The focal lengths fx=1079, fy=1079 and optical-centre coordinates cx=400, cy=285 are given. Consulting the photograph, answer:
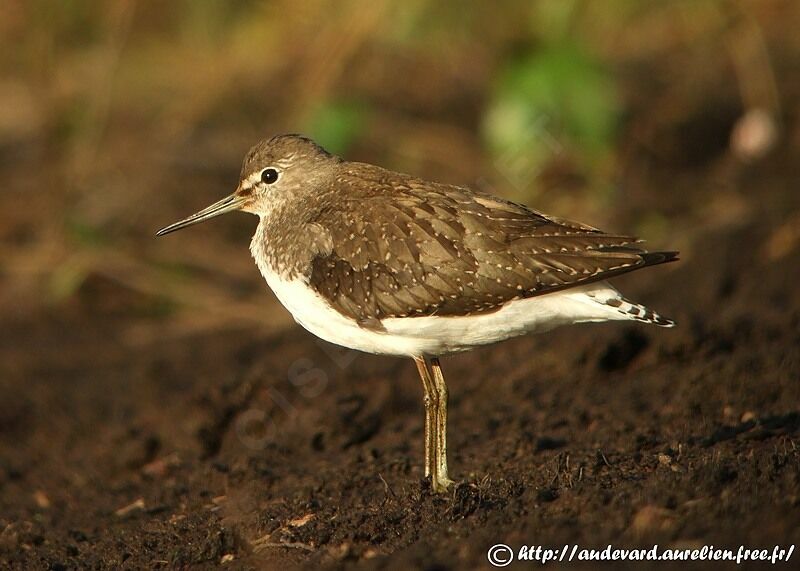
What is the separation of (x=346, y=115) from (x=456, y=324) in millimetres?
5464

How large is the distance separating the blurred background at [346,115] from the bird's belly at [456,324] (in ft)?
13.8

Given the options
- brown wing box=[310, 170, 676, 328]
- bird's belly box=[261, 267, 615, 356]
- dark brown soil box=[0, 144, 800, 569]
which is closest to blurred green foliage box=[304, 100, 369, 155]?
dark brown soil box=[0, 144, 800, 569]

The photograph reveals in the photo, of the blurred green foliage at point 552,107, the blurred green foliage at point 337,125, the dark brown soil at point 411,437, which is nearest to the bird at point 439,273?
the dark brown soil at point 411,437

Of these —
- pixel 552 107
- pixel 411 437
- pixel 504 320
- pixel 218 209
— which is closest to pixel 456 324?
pixel 504 320

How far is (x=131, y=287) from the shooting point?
12.1 m

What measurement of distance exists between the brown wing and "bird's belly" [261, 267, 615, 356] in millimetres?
49

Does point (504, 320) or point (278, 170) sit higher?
point (278, 170)

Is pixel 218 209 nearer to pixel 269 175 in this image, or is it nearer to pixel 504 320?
pixel 269 175

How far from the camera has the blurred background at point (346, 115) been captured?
11461 mm

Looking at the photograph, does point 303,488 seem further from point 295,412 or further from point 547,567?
point 547,567

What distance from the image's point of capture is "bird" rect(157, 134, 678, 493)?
5867 mm

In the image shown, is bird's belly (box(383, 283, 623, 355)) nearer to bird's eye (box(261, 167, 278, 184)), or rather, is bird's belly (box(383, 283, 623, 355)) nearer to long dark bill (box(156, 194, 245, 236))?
bird's eye (box(261, 167, 278, 184))

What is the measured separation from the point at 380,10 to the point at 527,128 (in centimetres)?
229

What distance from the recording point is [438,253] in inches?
235
